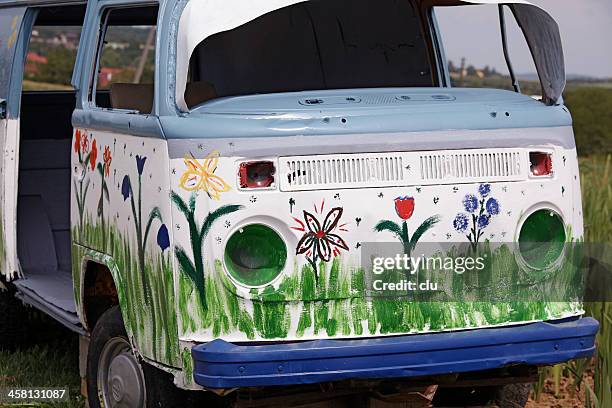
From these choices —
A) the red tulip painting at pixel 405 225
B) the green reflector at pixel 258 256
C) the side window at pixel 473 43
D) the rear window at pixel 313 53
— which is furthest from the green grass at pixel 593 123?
the green reflector at pixel 258 256

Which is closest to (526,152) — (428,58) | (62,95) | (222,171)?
(222,171)

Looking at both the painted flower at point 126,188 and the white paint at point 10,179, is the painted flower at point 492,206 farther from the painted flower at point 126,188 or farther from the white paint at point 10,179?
the white paint at point 10,179

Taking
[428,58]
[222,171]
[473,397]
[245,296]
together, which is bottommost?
[473,397]

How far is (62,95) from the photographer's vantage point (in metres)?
7.85

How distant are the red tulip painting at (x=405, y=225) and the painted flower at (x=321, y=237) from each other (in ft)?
0.53

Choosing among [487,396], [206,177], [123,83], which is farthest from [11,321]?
[206,177]

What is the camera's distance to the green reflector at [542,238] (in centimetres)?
477

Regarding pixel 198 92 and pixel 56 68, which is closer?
pixel 198 92

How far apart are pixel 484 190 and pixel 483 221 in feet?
0.38

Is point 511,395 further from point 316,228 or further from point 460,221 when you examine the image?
point 316,228

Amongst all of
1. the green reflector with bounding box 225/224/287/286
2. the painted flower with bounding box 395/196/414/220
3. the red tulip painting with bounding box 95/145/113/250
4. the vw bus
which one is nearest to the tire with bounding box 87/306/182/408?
the vw bus

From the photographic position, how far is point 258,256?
445cm

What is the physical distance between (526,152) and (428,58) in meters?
1.68

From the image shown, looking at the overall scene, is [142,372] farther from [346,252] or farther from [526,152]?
[526,152]
